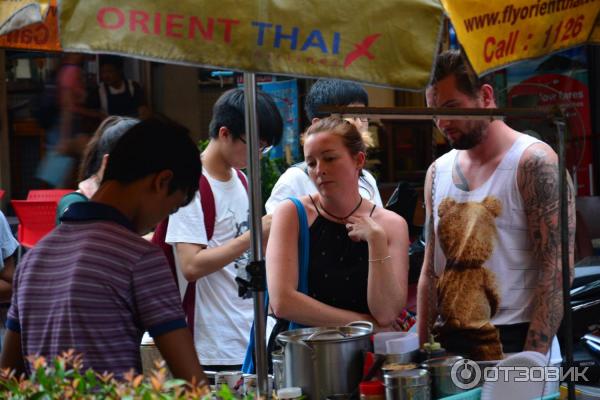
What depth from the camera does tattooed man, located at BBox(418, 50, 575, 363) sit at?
3.69 meters

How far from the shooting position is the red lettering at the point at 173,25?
303 cm

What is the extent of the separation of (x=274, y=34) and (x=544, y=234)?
1.34 m

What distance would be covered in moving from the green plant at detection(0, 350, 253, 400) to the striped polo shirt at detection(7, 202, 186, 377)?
0.18m

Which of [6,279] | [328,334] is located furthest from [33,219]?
[328,334]

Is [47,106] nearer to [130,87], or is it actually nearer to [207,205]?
[130,87]

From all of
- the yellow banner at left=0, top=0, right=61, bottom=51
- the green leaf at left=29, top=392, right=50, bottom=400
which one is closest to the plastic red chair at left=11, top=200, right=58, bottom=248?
the yellow banner at left=0, top=0, right=61, bottom=51

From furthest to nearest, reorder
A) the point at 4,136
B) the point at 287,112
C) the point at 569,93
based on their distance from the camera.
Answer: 1. the point at 4,136
2. the point at 569,93
3. the point at 287,112

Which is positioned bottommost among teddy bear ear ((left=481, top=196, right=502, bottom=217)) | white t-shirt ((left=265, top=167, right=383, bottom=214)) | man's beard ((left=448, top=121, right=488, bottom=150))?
teddy bear ear ((left=481, top=196, right=502, bottom=217))

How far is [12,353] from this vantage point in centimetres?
315

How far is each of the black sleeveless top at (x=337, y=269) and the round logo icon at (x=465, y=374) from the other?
662 mm

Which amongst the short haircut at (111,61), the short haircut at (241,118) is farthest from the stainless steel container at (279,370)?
the short haircut at (111,61)

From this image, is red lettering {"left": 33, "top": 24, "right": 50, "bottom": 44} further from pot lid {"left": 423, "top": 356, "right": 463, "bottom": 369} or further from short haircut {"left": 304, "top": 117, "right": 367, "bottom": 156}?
pot lid {"left": 423, "top": 356, "right": 463, "bottom": 369}

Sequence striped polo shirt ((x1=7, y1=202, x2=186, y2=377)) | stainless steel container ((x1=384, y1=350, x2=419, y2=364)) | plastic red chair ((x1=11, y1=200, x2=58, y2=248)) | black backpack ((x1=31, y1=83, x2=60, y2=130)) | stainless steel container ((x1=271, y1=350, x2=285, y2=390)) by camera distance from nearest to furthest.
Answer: striped polo shirt ((x1=7, y1=202, x2=186, y2=377)) < stainless steel container ((x1=384, y1=350, x2=419, y2=364)) < stainless steel container ((x1=271, y1=350, x2=285, y2=390)) < plastic red chair ((x1=11, y1=200, x2=58, y2=248)) < black backpack ((x1=31, y1=83, x2=60, y2=130))

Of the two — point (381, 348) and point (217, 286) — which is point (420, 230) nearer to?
point (217, 286)
